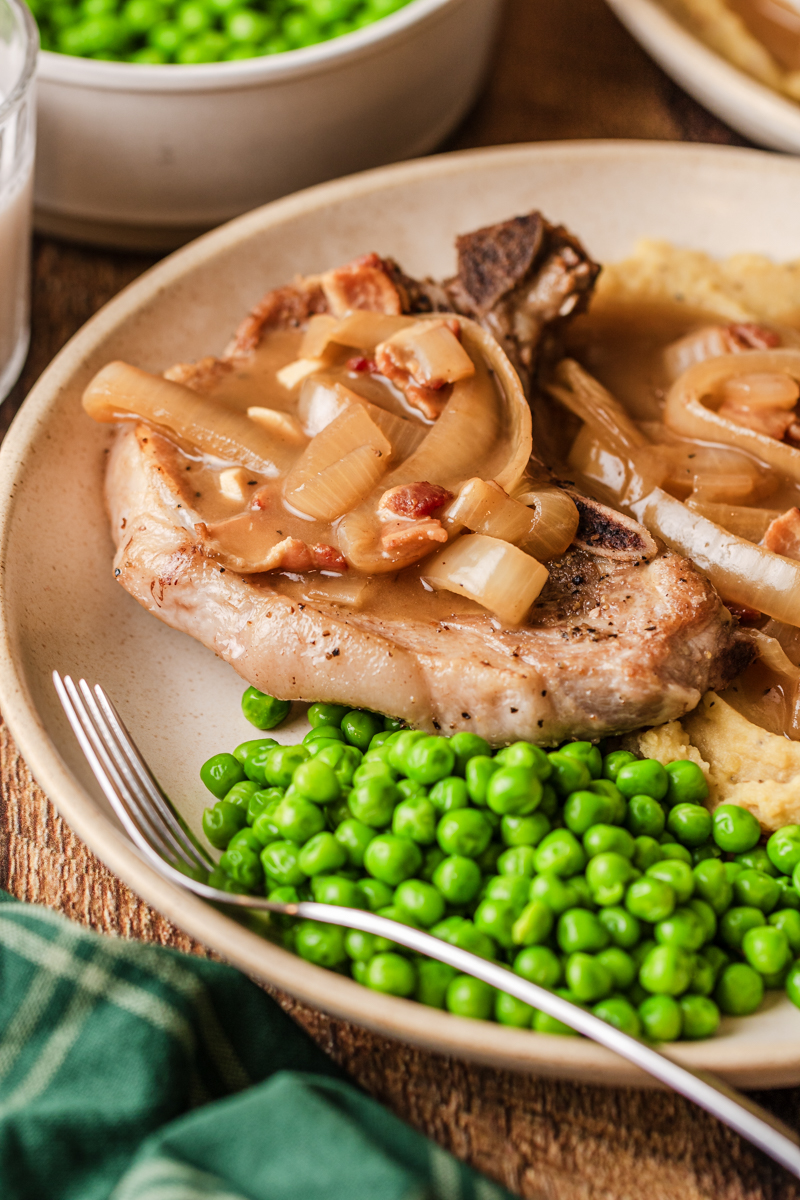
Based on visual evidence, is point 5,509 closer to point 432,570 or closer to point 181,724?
point 181,724

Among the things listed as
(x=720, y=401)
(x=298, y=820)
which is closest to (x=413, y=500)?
(x=298, y=820)

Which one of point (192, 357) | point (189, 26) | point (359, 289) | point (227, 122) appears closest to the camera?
point (359, 289)

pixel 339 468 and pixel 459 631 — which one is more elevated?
pixel 339 468

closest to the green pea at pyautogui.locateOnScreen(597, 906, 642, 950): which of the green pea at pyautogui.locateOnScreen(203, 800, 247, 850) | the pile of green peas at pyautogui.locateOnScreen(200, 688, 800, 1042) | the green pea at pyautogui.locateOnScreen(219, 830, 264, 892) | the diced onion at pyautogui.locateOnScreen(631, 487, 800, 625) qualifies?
the pile of green peas at pyautogui.locateOnScreen(200, 688, 800, 1042)

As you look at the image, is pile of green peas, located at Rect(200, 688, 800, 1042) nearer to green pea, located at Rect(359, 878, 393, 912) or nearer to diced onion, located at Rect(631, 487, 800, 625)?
green pea, located at Rect(359, 878, 393, 912)

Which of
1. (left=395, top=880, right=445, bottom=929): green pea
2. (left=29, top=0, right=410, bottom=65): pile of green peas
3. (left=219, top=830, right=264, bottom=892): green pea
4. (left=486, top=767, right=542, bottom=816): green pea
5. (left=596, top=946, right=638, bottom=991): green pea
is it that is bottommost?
(left=219, top=830, right=264, bottom=892): green pea

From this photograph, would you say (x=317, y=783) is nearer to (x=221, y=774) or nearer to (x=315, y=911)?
(x=315, y=911)

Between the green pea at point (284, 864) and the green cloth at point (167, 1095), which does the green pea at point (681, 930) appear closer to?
the green cloth at point (167, 1095)

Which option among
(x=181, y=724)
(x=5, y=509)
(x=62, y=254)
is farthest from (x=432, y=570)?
(x=62, y=254)
